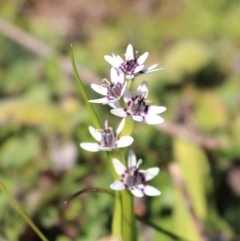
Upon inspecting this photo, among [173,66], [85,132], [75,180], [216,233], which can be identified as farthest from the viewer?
[173,66]

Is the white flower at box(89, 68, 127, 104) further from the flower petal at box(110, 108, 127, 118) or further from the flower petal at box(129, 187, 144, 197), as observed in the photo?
the flower petal at box(129, 187, 144, 197)

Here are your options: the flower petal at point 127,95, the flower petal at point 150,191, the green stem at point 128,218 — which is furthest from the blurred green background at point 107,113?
the flower petal at point 127,95

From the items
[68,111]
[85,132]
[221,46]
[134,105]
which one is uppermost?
[221,46]

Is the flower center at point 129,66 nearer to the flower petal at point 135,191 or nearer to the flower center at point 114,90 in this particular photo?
the flower center at point 114,90

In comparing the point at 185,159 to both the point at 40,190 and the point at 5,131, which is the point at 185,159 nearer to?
the point at 40,190

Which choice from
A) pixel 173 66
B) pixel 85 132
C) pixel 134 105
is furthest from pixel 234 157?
pixel 134 105

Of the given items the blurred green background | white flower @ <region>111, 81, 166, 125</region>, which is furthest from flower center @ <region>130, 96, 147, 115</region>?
the blurred green background

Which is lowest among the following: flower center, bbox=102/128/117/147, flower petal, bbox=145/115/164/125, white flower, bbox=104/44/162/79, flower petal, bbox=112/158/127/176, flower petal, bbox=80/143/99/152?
flower petal, bbox=112/158/127/176

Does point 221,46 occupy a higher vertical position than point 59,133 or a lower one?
higher
